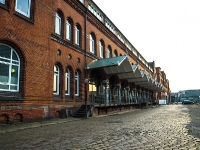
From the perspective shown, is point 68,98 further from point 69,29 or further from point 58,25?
point 69,29

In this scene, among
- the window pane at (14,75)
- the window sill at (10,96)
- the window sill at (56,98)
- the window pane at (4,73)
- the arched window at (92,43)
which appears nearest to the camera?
the window sill at (10,96)

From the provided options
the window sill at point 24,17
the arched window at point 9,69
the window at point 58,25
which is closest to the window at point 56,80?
the window at point 58,25

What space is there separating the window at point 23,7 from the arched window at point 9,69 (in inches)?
103

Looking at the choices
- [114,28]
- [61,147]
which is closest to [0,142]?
[61,147]

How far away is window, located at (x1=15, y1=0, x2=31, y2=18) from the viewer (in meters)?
12.6

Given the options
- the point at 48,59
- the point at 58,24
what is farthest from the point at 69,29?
the point at 48,59

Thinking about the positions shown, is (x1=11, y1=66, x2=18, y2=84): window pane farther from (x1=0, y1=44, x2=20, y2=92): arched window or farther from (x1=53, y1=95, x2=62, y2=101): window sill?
(x1=53, y1=95, x2=62, y2=101): window sill

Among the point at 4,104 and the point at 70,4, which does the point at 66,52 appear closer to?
the point at 70,4

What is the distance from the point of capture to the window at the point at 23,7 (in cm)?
1259

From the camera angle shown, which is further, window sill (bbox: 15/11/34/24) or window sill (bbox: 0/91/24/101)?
window sill (bbox: 15/11/34/24)

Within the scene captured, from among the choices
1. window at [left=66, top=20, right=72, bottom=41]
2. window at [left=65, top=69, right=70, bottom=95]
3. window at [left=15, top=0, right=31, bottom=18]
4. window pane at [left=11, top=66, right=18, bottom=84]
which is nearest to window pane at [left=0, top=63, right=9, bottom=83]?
window pane at [left=11, top=66, right=18, bottom=84]

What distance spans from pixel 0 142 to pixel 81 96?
12.2 meters

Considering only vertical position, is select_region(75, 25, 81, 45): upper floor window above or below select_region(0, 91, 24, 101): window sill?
above

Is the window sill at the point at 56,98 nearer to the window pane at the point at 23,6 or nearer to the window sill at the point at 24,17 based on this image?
the window sill at the point at 24,17
